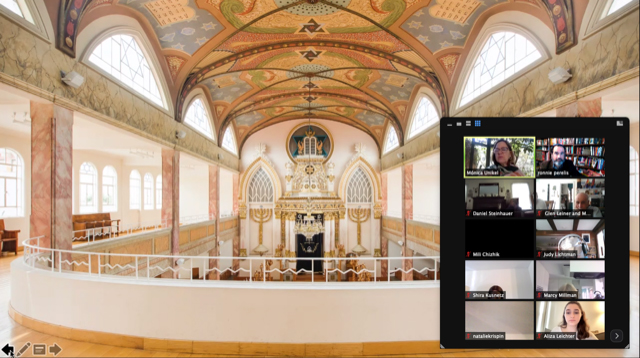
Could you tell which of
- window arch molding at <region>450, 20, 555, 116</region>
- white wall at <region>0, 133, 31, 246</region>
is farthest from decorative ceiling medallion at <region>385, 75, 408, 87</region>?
white wall at <region>0, 133, 31, 246</region>

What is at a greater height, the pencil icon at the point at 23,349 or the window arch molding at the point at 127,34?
the window arch molding at the point at 127,34

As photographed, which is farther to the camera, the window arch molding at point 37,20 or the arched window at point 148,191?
the arched window at point 148,191

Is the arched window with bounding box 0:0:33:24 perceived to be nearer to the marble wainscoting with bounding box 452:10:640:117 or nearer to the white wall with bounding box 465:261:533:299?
the white wall with bounding box 465:261:533:299

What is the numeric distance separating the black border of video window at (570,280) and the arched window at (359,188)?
17170 millimetres

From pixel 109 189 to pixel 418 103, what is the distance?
1371cm

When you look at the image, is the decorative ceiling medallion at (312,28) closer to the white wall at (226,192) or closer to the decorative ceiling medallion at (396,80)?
the decorative ceiling medallion at (396,80)

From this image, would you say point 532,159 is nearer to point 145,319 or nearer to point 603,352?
point 603,352

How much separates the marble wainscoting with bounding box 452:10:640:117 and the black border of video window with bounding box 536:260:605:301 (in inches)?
161

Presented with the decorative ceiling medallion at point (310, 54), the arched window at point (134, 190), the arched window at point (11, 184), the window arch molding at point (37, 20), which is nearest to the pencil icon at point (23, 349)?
the window arch molding at point (37, 20)

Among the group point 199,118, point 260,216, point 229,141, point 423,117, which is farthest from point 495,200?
point 260,216

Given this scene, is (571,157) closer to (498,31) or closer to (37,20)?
(37,20)

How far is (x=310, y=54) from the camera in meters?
9.98

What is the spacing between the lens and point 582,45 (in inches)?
186

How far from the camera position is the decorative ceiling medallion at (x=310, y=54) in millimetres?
9664
